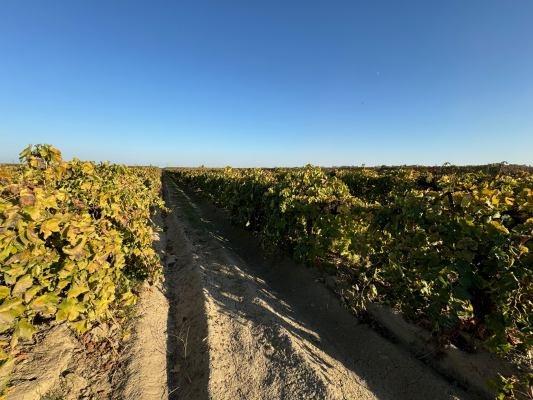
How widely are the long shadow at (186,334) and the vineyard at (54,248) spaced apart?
1090 millimetres

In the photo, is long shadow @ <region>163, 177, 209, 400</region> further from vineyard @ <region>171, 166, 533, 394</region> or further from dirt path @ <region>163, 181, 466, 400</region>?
vineyard @ <region>171, 166, 533, 394</region>

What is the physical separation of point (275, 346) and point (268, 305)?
4.65ft

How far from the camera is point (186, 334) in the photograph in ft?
18.2

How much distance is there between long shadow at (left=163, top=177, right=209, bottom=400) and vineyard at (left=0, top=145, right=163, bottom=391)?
3.58 feet

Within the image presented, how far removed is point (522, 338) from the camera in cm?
347

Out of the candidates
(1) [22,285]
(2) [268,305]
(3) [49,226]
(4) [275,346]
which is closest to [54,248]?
(3) [49,226]

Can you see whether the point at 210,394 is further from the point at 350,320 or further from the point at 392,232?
the point at 392,232

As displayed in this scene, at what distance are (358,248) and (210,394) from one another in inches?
128

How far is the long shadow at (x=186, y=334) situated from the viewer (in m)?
4.38

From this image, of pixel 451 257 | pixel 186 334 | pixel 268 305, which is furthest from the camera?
pixel 268 305

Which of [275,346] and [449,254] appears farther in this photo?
[275,346]

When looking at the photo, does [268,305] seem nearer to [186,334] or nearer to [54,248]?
[186,334]

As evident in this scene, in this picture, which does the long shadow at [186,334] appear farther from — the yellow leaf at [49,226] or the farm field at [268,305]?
the yellow leaf at [49,226]

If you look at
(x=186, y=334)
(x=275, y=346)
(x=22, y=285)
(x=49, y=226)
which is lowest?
(x=186, y=334)
